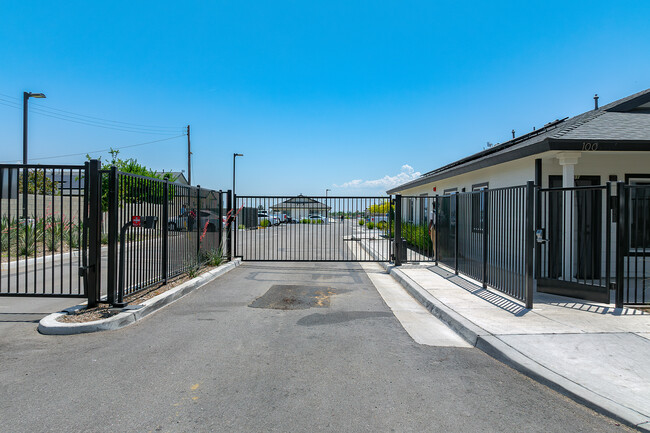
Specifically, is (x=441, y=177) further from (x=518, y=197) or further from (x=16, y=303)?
(x=16, y=303)

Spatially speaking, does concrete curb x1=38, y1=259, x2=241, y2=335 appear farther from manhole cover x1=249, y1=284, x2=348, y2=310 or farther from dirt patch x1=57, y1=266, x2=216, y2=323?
manhole cover x1=249, y1=284, x2=348, y2=310

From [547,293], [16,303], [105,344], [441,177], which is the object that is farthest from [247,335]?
[441,177]

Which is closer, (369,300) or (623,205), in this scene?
(623,205)

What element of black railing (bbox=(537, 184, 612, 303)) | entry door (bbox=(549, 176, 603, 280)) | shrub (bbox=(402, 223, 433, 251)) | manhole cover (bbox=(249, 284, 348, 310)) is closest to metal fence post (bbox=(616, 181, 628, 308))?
black railing (bbox=(537, 184, 612, 303))

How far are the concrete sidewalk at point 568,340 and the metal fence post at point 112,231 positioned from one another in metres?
5.26

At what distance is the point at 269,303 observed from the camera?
24.0 feet

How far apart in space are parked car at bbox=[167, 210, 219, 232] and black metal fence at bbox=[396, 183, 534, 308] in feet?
17.7

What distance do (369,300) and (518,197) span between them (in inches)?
131

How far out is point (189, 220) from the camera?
9289 mm

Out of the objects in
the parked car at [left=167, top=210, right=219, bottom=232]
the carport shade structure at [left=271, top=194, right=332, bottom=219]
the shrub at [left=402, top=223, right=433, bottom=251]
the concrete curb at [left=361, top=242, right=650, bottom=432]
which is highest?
the carport shade structure at [left=271, top=194, right=332, bottom=219]

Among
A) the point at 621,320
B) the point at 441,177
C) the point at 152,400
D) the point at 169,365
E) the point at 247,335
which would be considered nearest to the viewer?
the point at 152,400

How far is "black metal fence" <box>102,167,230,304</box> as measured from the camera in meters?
6.14

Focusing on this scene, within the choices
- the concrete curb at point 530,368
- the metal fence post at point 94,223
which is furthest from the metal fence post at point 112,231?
the concrete curb at point 530,368

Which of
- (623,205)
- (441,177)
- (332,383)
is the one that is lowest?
(332,383)
